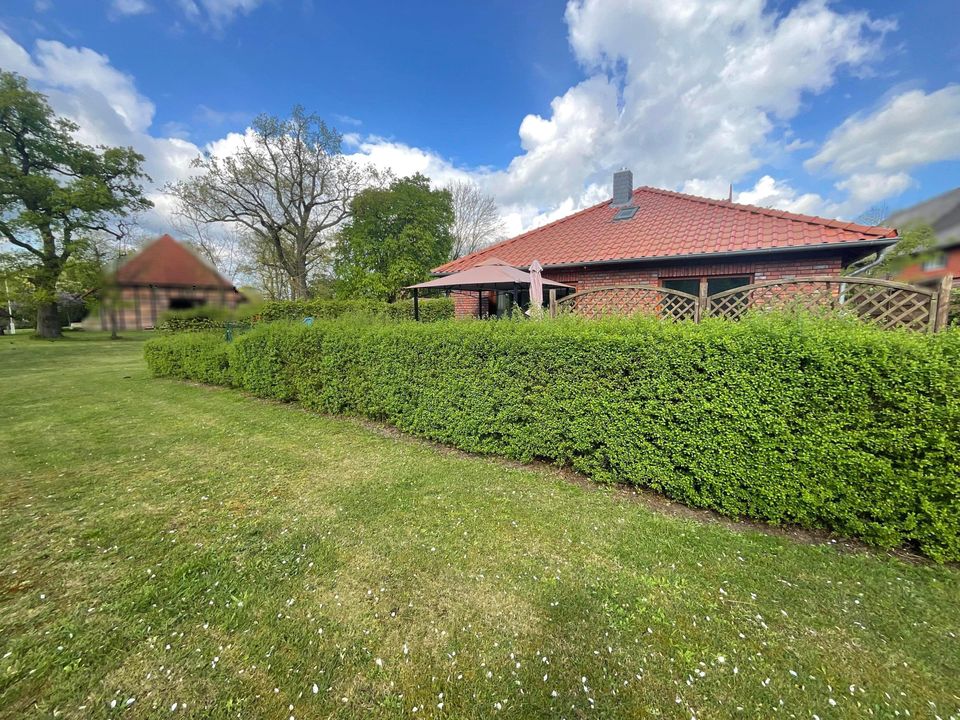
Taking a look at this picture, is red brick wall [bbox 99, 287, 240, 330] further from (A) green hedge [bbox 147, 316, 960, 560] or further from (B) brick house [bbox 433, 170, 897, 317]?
(B) brick house [bbox 433, 170, 897, 317]

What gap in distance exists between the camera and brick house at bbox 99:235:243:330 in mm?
2057

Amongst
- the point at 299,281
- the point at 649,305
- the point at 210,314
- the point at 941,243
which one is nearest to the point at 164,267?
the point at 210,314

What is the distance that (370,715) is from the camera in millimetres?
1550

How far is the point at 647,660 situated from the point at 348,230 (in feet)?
95.3

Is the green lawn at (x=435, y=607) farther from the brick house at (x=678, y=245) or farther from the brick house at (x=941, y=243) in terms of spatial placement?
the brick house at (x=678, y=245)

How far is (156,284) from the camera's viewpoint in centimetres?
210

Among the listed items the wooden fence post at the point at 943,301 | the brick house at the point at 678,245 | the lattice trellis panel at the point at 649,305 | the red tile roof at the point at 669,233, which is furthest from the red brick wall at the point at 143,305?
the red tile roof at the point at 669,233

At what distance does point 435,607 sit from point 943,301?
492cm

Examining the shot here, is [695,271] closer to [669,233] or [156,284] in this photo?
[669,233]

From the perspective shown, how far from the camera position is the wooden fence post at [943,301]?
3219 mm

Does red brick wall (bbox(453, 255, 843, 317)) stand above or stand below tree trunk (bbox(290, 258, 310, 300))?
below

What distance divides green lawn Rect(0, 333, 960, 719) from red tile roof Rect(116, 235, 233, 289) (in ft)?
6.22

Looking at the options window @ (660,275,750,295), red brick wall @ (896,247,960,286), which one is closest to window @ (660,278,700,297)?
window @ (660,275,750,295)

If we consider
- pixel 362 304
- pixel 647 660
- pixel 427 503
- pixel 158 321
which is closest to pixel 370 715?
pixel 647 660
